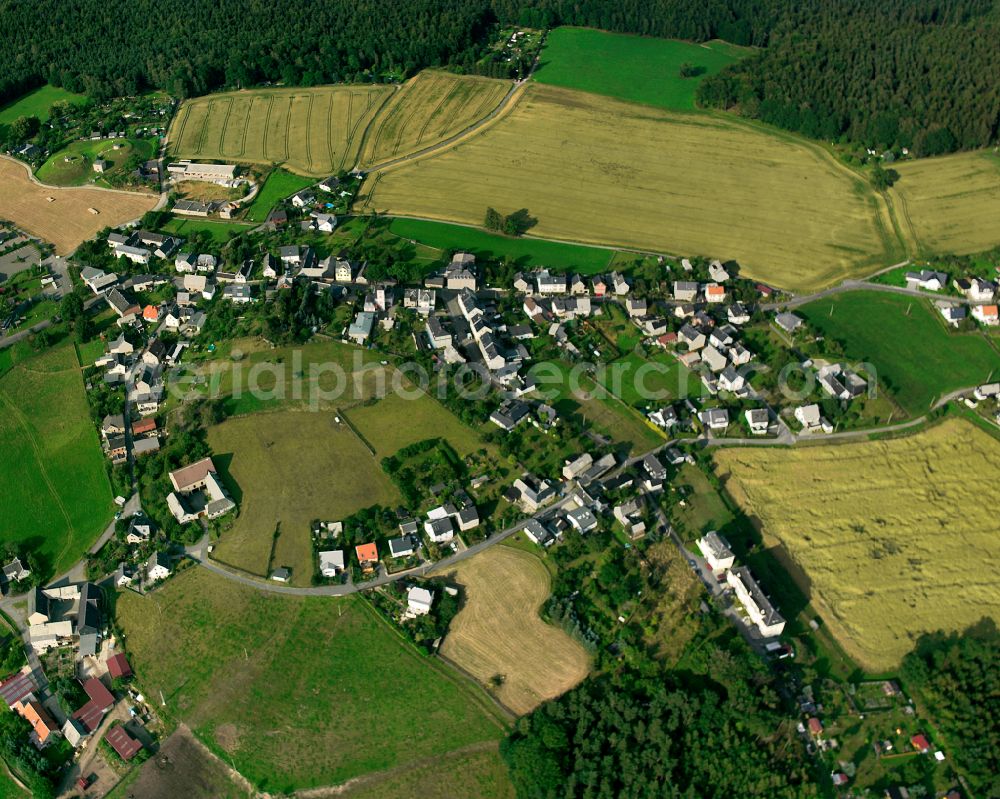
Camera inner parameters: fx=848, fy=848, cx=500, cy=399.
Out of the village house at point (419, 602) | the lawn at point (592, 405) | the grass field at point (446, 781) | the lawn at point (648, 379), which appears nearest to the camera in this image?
the grass field at point (446, 781)

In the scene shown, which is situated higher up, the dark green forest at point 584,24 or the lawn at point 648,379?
the dark green forest at point 584,24

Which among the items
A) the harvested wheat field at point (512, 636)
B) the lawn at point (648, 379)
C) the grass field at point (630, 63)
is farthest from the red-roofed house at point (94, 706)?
the grass field at point (630, 63)

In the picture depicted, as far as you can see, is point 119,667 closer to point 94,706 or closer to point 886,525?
point 94,706

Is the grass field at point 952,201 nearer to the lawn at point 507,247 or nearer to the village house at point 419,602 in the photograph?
the lawn at point 507,247

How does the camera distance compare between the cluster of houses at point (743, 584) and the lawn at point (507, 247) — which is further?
the lawn at point (507, 247)

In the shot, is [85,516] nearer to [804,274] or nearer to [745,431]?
[745,431]

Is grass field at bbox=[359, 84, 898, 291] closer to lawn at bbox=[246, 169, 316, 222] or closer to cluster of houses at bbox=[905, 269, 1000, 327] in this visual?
cluster of houses at bbox=[905, 269, 1000, 327]
